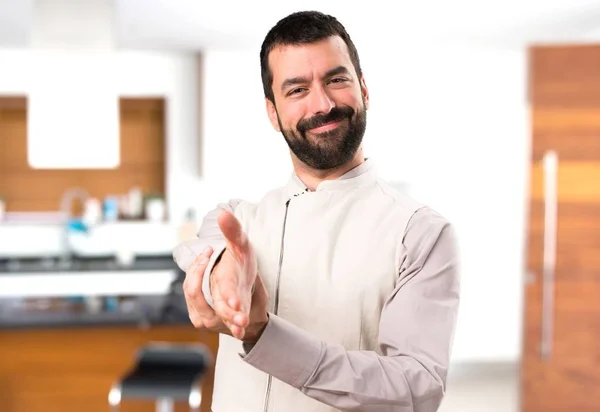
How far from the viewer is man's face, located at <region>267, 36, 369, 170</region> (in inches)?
44.3

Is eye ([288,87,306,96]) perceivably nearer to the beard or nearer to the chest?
the beard

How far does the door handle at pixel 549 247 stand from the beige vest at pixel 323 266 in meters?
2.96

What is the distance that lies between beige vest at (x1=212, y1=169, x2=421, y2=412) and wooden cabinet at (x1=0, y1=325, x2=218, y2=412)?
2.36 meters

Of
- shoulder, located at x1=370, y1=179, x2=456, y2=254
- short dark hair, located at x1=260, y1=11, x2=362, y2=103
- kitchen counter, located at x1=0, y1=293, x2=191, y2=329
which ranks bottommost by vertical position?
kitchen counter, located at x1=0, y1=293, x2=191, y2=329

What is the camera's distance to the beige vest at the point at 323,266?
113 centimetres

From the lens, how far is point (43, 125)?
2.58 metres

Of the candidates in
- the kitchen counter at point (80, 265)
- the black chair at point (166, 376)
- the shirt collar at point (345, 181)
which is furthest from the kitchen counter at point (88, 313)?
the kitchen counter at point (80, 265)

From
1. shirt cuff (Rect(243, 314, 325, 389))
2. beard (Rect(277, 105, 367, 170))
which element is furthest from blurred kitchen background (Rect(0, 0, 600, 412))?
shirt cuff (Rect(243, 314, 325, 389))

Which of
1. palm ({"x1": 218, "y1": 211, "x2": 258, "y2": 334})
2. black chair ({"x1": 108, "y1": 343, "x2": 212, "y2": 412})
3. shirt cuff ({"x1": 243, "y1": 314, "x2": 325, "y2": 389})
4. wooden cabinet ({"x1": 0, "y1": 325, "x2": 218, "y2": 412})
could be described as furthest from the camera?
wooden cabinet ({"x1": 0, "y1": 325, "x2": 218, "y2": 412})

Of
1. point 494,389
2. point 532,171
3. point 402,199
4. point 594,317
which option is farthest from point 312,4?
point 402,199

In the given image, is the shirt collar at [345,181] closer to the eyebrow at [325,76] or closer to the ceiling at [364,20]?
the eyebrow at [325,76]

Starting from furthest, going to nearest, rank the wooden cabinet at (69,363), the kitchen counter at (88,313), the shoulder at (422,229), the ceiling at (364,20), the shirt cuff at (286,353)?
the ceiling at (364,20), the wooden cabinet at (69,363), the kitchen counter at (88,313), the shoulder at (422,229), the shirt cuff at (286,353)

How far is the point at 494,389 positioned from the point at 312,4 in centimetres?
330

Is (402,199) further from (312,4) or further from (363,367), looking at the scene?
(312,4)
